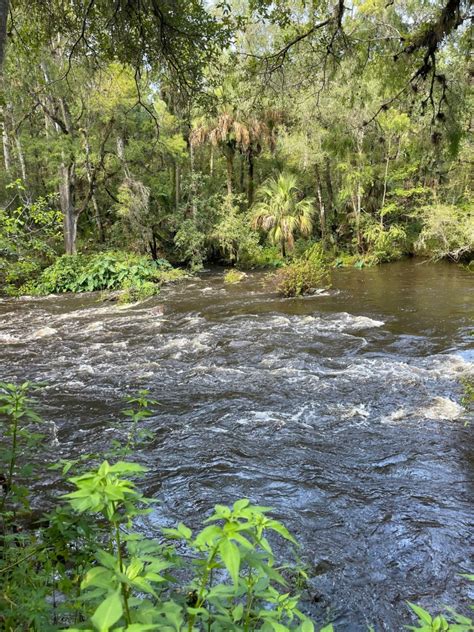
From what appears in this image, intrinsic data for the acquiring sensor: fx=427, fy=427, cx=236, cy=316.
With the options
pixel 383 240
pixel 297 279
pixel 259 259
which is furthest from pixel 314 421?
pixel 383 240

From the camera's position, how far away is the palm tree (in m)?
20.0

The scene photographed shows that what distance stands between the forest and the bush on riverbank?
0.12 meters

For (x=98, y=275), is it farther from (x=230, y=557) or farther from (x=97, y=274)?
(x=230, y=557)

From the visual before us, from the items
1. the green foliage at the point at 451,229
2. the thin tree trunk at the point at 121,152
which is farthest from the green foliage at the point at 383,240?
the thin tree trunk at the point at 121,152

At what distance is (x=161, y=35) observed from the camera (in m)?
4.16

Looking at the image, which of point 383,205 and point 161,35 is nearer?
point 161,35

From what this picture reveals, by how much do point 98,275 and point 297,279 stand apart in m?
7.91

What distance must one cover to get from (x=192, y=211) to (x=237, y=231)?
247 centimetres

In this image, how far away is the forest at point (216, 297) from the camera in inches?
74.2

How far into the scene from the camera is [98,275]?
1653cm

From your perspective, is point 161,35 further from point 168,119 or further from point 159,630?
point 168,119

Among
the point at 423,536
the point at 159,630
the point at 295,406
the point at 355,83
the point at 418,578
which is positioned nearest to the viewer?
the point at 159,630

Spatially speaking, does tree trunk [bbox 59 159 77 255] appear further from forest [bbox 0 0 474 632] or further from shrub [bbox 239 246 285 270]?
shrub [bbox 239 246 285 270]

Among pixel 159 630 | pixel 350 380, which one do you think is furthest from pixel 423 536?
pixel 350 380
